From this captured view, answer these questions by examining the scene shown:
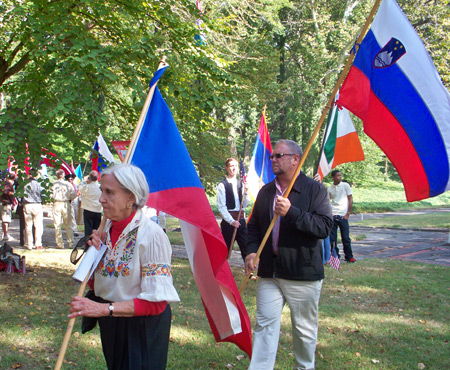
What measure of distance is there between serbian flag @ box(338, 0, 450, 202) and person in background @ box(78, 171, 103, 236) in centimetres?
823

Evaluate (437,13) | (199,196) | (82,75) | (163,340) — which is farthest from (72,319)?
(437,13)

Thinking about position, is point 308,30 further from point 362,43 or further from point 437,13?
point 362,43

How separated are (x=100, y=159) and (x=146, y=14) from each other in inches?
96.9

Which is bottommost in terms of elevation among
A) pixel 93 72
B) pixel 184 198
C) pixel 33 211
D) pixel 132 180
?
pixel 33 211

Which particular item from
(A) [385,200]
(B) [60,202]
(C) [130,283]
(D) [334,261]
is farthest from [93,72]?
(A) [385,200]

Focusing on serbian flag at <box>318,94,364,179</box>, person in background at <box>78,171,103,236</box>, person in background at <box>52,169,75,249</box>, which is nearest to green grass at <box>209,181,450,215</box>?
person in background at <box>52,169,75,249</box>

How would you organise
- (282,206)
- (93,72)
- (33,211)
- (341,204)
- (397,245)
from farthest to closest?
(397,245)
(33,211)
(341,204)
(93,72)
(282,206)

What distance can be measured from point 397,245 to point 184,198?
13.4 metres

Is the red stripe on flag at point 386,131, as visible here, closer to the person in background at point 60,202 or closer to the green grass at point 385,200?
the person in background at point 60,202

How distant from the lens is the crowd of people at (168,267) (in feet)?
9.06

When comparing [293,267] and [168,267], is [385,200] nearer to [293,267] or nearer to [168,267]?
[293,267]

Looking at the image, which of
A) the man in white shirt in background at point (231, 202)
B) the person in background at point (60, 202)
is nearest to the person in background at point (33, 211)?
the person in background at point (60, 202)

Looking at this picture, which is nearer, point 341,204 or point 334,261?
point 334,261

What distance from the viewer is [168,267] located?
2805mm
